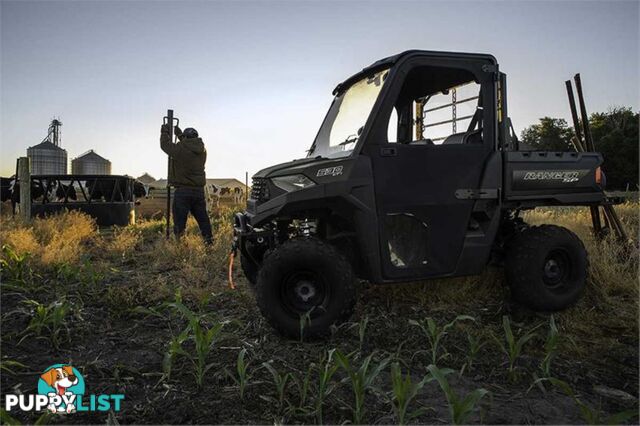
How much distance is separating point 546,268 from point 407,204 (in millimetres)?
1714

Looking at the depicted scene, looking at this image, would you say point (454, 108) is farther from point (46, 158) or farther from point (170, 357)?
point (46, 158)

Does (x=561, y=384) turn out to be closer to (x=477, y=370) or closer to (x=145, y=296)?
(x=477, y=370)

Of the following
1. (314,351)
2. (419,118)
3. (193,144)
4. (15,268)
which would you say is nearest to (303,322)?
(314,351)

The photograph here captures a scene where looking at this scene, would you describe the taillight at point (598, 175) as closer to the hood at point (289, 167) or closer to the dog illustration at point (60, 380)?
the hood at point (289, 167)

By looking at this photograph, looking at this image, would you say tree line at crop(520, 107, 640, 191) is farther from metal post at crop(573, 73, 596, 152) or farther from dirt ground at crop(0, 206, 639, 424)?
dirt ground at crop(0, 206, 639, 424)

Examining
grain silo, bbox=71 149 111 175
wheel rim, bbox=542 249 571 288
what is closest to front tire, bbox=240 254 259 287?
wheel rim, bbox=542 249 571 288

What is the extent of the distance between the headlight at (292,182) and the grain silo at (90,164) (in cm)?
4504

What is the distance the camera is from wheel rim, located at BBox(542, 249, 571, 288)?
428cm

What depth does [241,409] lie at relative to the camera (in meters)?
2.54

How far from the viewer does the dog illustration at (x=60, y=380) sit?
2627 mm

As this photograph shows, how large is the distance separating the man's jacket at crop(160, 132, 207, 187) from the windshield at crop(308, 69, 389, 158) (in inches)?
136

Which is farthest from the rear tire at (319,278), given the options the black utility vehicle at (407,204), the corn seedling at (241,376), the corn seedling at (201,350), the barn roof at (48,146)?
the barn roof at (48,146)

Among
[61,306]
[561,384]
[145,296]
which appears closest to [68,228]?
[145,296]

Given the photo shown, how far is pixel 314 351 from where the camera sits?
3.39 metres
